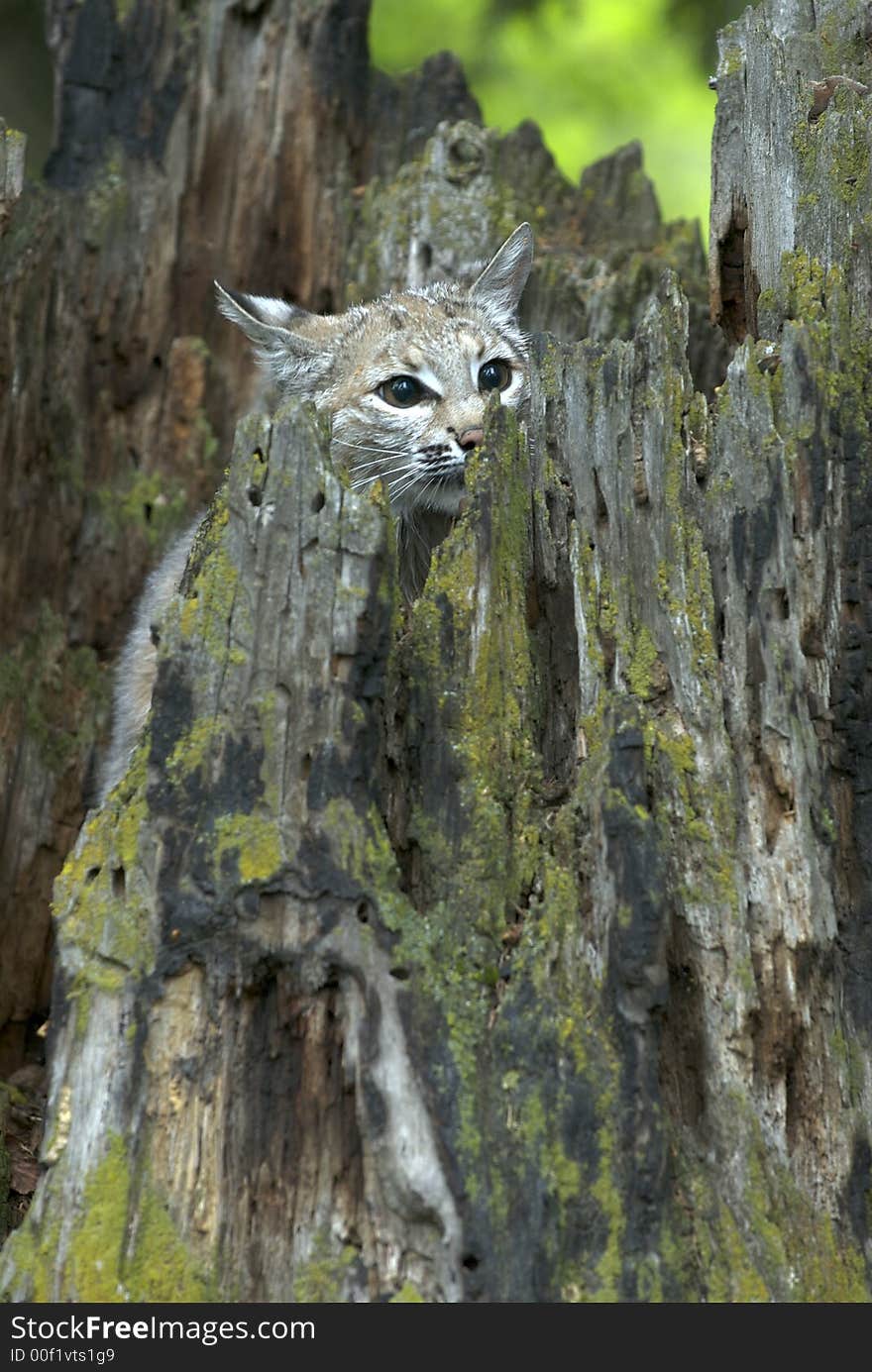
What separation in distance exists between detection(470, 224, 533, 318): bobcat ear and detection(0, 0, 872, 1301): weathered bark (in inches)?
109

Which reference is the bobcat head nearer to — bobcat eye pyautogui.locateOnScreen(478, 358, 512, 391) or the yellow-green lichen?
bobcat eye pyautogui.locateOnScreen(478, 358, 512, 391)

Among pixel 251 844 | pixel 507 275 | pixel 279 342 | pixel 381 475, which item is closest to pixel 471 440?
pixel 381 475

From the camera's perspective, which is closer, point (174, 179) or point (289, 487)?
point (289, 487)

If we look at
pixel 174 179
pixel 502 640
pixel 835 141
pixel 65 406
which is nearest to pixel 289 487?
pixel 502 640

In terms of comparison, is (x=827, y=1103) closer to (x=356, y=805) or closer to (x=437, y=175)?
(x=356, y=805)

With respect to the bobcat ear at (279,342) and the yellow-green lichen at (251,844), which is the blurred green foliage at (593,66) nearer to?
the bobcat ear at (279,342)

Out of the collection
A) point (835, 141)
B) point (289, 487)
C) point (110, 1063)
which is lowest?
point (110, 1063)

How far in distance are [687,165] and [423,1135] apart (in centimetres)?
1013

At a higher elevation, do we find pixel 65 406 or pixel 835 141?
pixel 65 406

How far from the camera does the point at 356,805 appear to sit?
4844 mm

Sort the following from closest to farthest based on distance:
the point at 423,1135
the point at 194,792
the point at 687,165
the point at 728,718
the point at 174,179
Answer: the point at 423,1135, the point at 194,792, the point at 728,718, the point at 174,179, the point at 687,165

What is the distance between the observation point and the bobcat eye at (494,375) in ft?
24.8

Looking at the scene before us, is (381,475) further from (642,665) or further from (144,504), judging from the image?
(144,504)

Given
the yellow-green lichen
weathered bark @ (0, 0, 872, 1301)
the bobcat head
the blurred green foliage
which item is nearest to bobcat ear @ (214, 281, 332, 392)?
the bobcat head
